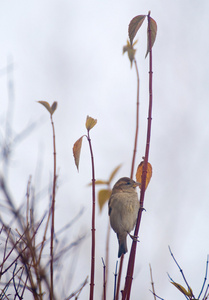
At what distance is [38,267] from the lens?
70.2 inches

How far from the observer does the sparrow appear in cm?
438

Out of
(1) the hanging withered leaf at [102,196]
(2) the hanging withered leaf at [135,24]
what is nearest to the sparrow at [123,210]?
A: (1) the hanging withered leaf at [102,196]

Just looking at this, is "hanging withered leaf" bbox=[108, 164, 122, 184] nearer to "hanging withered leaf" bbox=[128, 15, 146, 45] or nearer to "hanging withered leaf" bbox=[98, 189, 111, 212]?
"hanging withered leaf" bbox=[98, 189, 111, 212]

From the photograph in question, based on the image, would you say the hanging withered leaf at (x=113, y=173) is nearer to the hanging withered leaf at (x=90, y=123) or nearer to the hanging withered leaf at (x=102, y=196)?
the hanging withered leaf at (x=102, y=196)

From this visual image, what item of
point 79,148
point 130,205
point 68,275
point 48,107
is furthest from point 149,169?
point 130,205

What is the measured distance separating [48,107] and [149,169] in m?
0.76

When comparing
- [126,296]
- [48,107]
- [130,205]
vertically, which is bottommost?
[126,296]

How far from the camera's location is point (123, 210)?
4.44 metres

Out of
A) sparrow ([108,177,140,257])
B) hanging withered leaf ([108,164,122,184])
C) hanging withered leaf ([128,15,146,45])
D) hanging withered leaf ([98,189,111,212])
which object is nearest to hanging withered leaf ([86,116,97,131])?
hanging withered leaf ([128,15,146,45])

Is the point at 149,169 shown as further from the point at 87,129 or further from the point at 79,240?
the point at 79,240

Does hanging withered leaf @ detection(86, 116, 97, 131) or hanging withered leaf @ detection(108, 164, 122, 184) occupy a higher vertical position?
hanging withered leaf @ detection(108, 164, 122, 184)

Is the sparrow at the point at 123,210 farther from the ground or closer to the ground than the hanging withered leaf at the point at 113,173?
farther from the ground

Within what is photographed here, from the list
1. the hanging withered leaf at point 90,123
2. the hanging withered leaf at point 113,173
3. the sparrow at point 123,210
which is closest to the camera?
the hanging withered leaf at point 90,123

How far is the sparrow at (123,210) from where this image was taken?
438 centimetres
